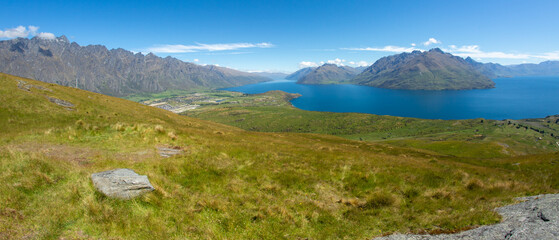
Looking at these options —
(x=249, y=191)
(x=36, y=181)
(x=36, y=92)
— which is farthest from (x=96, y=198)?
(x=36, y=92)

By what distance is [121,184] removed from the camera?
460 inches

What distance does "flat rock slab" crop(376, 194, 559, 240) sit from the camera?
8.93m

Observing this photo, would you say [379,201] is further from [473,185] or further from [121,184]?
[121,184]

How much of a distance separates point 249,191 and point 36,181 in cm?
1078

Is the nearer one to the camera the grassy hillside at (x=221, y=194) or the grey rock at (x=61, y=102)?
the grassy hillside at (x=221, y=194)

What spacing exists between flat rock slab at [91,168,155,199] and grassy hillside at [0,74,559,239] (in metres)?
0.41

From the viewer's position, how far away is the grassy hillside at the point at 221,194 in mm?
9680

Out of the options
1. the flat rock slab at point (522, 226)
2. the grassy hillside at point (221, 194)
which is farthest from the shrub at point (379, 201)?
the flat rock slab at point (522, 226)

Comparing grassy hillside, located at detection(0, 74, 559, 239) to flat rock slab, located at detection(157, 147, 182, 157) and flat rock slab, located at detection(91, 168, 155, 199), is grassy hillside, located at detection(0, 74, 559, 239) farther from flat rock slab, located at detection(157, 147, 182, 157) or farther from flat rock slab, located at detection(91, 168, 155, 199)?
flat rock slab, located at detection(157, 147, 182, 157)

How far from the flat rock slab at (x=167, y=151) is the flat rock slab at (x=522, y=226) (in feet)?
54.3

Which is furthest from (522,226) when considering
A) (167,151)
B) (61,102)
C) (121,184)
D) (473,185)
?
(61,102)

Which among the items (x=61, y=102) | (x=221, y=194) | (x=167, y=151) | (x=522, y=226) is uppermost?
(x=61, y=102)

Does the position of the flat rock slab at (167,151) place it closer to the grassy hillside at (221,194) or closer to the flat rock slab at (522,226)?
the grassy hillside at (221,194)

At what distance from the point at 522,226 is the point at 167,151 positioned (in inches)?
894
